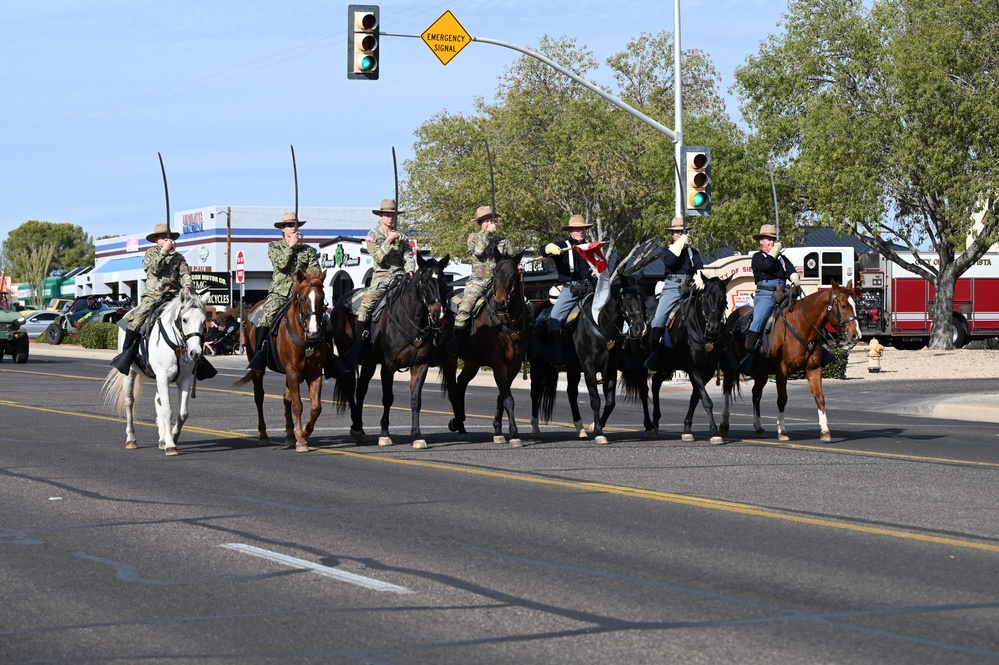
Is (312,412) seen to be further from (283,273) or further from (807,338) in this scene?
(807,338)

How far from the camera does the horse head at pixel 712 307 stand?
666 inches

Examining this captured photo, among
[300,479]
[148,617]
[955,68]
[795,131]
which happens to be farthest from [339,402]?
[795,131]

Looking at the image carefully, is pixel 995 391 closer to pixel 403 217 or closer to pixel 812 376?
pixel 812 376

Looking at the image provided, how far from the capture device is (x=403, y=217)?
7650 cm

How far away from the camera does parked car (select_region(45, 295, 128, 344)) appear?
62.7 m

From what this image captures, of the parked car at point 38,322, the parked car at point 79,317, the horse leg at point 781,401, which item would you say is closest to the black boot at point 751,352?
the horse leg at point 781,401

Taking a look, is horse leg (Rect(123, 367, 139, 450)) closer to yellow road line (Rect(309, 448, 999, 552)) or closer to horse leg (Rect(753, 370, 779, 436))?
yellow road line (Rect(309, 448, 999, 552))

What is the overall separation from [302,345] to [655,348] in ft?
15.2

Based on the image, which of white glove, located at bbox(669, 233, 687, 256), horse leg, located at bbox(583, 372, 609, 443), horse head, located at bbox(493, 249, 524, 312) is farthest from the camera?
white glove, located at bbox(669, 233, 687, 256)

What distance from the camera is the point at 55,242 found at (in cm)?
17550

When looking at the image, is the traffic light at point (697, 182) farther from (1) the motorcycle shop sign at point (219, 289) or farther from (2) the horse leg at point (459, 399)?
(1) the motorcycle shop sign at point (219, 289)

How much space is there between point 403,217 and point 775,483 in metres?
64.5

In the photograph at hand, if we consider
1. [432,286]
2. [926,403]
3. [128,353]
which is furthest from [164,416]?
[926,403]

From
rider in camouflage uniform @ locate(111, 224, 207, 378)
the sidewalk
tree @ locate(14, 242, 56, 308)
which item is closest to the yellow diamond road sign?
the sidewalk
